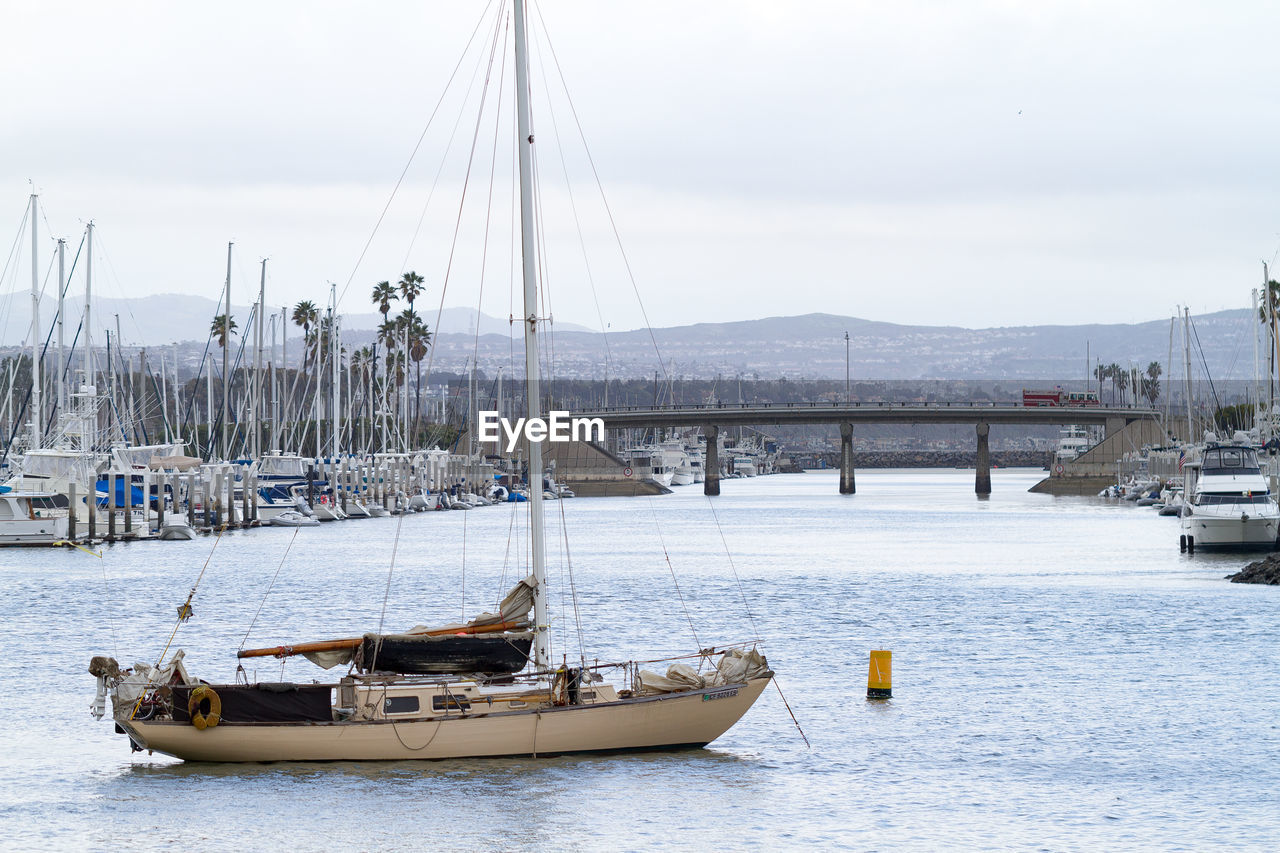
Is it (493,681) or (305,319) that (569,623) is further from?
(305,319)

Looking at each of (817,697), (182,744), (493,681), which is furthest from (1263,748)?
(182,744)

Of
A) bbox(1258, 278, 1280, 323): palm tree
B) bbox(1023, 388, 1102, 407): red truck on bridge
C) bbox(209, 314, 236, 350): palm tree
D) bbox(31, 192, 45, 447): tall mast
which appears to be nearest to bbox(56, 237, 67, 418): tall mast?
bbox(31, 192, 45, 447): tall mast

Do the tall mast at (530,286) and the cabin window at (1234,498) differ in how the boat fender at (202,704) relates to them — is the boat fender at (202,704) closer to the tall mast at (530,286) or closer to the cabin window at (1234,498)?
the tall mast at (530,286)

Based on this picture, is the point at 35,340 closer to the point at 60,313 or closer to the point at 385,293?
the point at 60,313

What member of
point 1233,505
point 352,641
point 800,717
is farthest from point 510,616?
point 1233,505

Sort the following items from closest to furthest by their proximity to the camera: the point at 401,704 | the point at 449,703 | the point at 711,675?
the point at 449,703
the point at 401,704
the point at 711,675

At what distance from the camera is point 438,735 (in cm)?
2556

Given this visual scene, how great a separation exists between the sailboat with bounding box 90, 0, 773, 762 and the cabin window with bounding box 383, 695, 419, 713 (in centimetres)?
2

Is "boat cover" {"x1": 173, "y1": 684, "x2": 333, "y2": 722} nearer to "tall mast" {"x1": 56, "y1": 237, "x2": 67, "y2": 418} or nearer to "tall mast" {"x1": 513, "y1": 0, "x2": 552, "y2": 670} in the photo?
"tall mast" {"x1": 513, "y1": 0, "x2": 552, "y2": 670}

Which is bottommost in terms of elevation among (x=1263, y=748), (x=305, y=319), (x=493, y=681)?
(x=1263, y=748)

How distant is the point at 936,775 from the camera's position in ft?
90.5

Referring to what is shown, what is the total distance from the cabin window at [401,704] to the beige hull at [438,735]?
0.41m

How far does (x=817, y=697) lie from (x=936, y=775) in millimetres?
8204

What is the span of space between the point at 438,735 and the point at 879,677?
13.7 m
